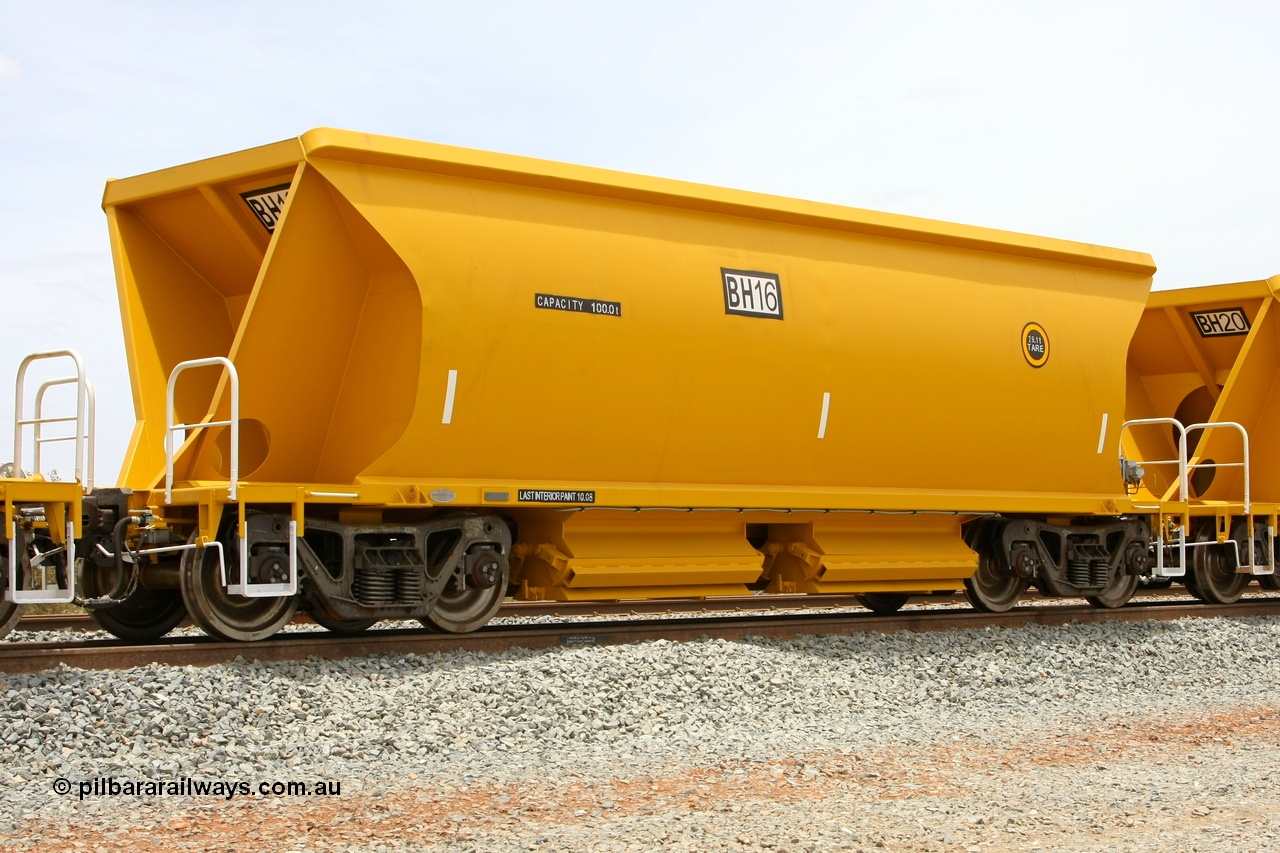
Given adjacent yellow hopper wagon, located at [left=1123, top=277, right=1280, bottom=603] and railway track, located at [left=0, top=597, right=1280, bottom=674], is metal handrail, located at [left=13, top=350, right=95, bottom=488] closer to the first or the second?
railway track, located at [left=0, top=597, right=1280, bottom=674]

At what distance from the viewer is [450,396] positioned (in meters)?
9.09

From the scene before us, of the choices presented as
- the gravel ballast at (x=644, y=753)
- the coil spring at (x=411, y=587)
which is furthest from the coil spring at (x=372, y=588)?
the gravel ballast at (x=644, y=753)

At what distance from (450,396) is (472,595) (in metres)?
1.59

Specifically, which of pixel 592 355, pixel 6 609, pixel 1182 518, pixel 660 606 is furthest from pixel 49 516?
pixel 1182 518

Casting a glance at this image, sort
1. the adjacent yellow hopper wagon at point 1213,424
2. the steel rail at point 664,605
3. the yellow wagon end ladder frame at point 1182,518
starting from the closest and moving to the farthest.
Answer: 1. the steel rail at point 664,605
2. the yellow wagon end ladder frame at point 1182,518
3. the adjacent yellow hopper wagon at point 1213,424

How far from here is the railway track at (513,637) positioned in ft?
26.4

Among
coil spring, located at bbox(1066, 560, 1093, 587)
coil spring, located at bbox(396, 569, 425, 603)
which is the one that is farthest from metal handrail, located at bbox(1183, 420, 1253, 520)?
coil spring, located at bbox(396, 569, 425, 603)

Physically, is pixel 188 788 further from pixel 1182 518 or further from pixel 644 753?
pixel 1182 518

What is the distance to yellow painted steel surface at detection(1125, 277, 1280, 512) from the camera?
1453 centimetres

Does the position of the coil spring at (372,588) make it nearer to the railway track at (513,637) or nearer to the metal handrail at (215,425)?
the railway track at (513,637)

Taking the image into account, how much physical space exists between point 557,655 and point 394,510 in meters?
1.67

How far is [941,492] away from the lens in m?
11.9

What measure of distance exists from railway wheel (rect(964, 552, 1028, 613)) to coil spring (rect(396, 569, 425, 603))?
576 centimetres

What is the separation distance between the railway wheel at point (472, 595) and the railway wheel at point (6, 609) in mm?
2669
